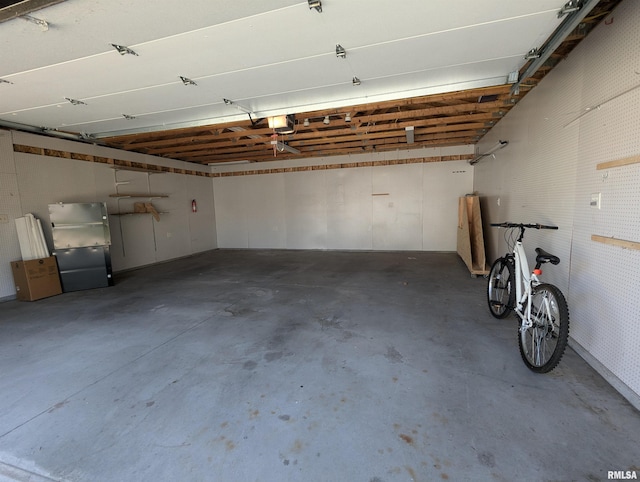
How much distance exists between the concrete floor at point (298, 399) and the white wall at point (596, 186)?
33cm

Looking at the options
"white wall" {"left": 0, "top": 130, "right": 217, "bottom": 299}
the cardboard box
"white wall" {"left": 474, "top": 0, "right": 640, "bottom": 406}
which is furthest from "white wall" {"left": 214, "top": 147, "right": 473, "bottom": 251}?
the cardboard box

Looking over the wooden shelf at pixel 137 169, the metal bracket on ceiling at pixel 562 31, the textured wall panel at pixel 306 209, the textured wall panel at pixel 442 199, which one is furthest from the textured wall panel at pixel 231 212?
the metal bracket on ceiling at pixel 562 31

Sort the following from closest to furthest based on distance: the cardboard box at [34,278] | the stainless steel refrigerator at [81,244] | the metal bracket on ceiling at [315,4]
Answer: the metal bracket on ceiling at [315,4] → the cardboard box at [34,278] → the stainless steel refrigerator at [81,244]

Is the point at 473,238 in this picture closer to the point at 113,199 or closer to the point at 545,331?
the point at 545,331

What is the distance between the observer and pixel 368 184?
787 centimetres

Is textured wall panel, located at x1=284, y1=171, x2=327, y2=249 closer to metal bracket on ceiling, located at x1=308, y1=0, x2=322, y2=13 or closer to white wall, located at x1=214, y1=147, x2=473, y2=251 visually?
white wall, located at x1=214, y1=147, x2=473, y2=251

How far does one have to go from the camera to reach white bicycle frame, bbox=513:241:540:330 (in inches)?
91.0

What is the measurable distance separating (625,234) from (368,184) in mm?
6201

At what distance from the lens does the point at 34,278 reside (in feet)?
14.5

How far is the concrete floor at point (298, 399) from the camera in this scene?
148 cm

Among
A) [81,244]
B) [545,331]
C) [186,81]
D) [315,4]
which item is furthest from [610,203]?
[81,244]

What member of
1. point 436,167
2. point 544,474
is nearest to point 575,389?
point 544,474

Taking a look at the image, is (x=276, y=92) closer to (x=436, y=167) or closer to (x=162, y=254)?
(x=436, y=167)

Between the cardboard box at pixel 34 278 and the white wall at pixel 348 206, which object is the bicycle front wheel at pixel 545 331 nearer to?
the white wall at pixel 348 206
